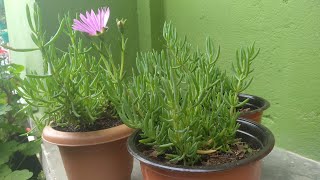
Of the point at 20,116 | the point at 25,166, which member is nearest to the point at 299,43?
the point at 20,116

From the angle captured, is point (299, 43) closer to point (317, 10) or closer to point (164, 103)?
point (317, 10)

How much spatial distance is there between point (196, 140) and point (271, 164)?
412mm

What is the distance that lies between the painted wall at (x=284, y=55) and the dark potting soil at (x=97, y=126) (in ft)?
1.37

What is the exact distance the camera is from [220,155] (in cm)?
63

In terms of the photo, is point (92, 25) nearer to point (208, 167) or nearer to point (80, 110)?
point (80, 110)

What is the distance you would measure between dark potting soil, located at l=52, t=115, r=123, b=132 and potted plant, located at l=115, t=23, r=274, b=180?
6.8 inches

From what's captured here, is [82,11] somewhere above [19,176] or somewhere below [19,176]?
above

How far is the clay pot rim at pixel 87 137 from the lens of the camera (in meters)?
0.77

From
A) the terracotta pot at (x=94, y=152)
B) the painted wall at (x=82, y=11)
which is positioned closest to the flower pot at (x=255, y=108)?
the terracotta pot at (x=94, y=152)

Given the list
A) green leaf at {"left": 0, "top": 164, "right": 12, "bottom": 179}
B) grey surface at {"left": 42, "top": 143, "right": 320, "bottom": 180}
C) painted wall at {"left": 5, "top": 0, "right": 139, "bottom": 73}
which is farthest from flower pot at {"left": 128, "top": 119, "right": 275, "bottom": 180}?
green leaf at {"left": 0, "top": 164, "right": 12, "bottom": 179}

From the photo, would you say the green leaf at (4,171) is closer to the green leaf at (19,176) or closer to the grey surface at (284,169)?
the green leaf at (19,176)

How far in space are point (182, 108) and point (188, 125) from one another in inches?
1.7

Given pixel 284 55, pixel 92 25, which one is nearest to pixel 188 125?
pixel 92 25

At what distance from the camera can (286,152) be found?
964 mm
